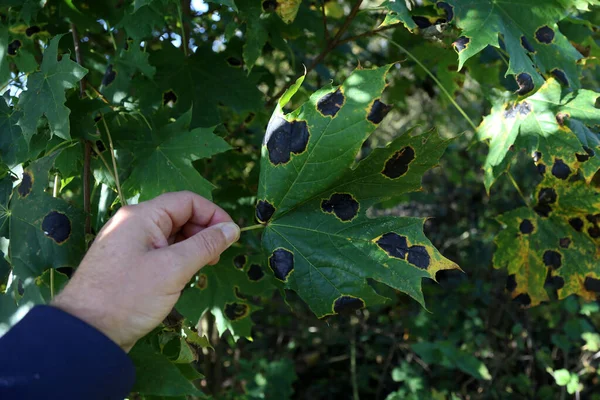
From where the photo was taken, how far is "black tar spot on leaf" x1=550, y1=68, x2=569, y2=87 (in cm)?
184

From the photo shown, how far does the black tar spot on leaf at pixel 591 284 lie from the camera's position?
6.66ft

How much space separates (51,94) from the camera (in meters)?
1.54

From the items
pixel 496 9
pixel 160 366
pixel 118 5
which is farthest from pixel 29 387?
pixel 118 5

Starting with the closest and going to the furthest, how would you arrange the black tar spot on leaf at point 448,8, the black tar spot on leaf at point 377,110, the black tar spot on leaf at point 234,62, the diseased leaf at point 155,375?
the diseased leaf at point 155,375 → the black tar spot on leaf at point 377,110 → the black tar spot on leaf at point 448,8 → the black tar spot on leaf at point 234,62

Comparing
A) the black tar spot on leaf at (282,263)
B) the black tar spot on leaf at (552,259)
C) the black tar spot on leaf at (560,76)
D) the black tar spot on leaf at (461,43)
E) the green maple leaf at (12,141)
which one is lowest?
the black tar spot on leaf at (552,259)

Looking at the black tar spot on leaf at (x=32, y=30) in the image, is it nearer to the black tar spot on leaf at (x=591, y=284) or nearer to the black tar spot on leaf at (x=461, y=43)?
the black tar spot on leaf at (x=461, y=43)

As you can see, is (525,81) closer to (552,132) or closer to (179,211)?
(552,132)

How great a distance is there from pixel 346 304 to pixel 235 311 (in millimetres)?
895

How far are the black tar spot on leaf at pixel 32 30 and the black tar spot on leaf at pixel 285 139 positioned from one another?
1.26 m

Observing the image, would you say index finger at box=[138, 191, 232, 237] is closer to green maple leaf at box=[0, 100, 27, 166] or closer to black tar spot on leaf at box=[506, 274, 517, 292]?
green maple leaf at box=[0, 100, 27, 166]

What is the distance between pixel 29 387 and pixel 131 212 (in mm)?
411

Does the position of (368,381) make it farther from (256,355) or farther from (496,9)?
(496,9)

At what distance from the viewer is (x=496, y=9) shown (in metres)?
1.79

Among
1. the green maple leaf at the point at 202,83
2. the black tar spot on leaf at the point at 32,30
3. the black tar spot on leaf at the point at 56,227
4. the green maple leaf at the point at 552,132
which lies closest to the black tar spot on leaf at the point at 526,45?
the green maple leaf at the point at 552,132
